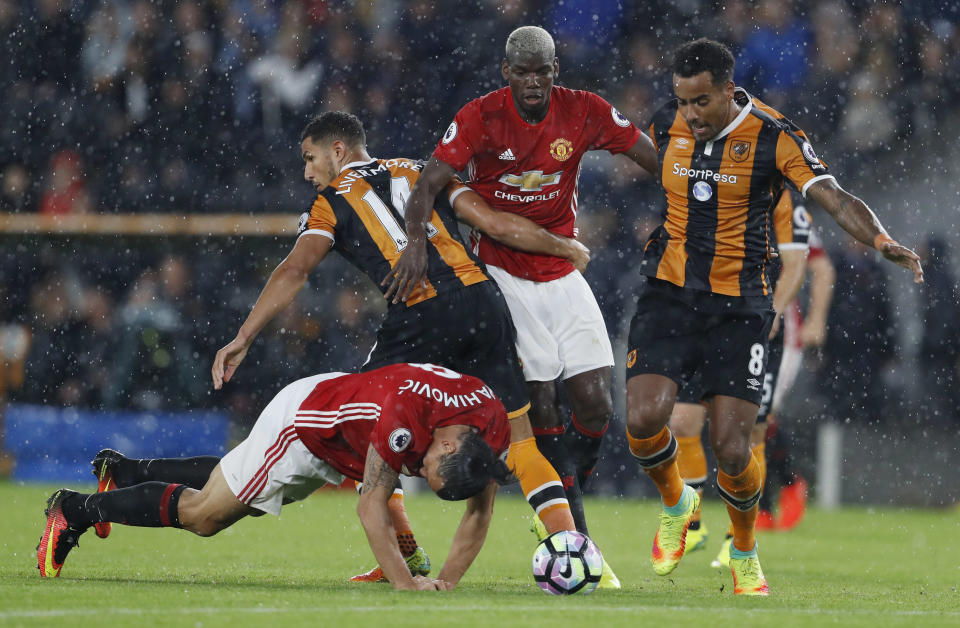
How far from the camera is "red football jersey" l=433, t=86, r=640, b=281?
562 cm

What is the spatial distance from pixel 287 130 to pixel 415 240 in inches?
282

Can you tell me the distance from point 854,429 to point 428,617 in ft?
23.9

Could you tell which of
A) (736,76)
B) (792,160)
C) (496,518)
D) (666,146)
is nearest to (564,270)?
(666,146)

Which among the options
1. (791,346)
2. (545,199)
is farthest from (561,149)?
(791,346)

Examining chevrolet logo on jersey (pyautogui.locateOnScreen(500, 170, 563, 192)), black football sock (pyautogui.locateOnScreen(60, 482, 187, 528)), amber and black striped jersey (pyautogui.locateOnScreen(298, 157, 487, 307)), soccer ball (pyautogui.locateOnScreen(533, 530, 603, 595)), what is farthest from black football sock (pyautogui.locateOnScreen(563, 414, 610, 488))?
black football sock (pyautogui.locateOnScreen(60, 482, 187, 528))

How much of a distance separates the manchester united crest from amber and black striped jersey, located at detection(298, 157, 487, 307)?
532mm

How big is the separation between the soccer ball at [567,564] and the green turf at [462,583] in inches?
3.4

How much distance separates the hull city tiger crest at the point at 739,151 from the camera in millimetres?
5508

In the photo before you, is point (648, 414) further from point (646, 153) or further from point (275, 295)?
point (275, 295)

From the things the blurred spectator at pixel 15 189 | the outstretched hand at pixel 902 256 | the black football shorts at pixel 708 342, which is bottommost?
the black football shorts at pixel 708 342

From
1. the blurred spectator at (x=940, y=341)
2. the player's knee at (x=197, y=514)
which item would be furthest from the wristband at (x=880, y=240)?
the blurred spectator at (x=940, y=341)

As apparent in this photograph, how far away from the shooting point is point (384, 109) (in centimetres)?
1223

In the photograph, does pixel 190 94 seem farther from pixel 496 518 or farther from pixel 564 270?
pixel 564 270

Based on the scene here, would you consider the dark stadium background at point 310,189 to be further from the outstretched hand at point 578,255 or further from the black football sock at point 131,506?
the black football sock at point 131,506
